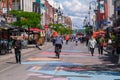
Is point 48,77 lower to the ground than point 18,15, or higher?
lower

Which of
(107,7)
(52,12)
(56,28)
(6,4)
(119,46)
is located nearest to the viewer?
(119,46)

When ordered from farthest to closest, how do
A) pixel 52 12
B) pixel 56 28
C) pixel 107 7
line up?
pixel 52 12 < pixel 56 28 < pixel 107 7

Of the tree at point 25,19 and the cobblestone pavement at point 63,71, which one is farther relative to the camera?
the tree at point 25,19

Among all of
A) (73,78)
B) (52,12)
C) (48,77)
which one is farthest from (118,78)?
(52,12)

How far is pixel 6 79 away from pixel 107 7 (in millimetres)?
89264

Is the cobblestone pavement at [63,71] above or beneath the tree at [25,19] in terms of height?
beneath

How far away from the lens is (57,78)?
16984 millimetres

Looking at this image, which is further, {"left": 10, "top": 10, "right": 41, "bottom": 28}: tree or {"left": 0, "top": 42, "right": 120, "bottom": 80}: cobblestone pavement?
{"left": 10, "top": 10, "right": 41, "bottom": 28}: tree

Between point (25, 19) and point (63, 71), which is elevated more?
point (25, 19)

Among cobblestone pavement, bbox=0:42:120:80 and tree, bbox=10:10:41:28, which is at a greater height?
tree, bbox=10:10:41:28

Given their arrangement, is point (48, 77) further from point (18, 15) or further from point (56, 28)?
point (56, 28)

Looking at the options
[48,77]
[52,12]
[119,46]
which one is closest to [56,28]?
[52,12]

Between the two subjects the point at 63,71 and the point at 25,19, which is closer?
the point at 63,71

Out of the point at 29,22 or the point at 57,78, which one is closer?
the point at 57,78
